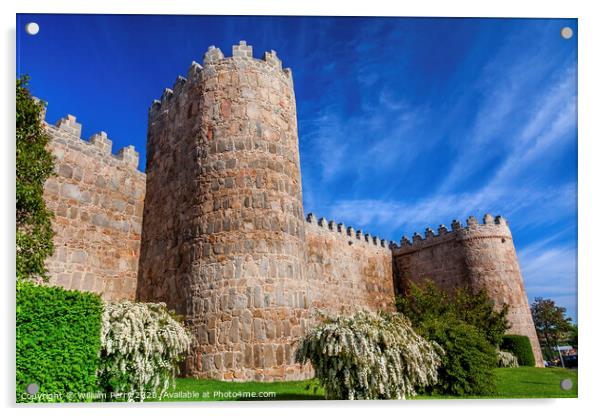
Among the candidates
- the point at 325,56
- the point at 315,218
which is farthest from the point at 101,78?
the point at 315,218

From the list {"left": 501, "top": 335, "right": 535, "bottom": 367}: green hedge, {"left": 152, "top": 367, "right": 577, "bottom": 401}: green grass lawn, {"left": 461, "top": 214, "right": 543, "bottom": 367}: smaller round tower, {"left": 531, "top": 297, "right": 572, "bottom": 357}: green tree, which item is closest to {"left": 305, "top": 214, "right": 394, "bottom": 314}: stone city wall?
{"left": 461, "top": 214, "right": 543, "bottom": 367}: smaller round tower

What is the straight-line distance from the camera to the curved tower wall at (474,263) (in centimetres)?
1908

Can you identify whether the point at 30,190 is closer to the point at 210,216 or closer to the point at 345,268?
the point at 210,216

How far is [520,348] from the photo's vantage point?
17250mm

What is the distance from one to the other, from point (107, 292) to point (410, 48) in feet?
26.3

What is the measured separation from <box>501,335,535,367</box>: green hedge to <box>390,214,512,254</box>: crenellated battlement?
4.48 metres

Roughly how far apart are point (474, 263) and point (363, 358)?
16.2 meters

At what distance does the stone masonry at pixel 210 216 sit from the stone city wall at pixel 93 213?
2 centimetres

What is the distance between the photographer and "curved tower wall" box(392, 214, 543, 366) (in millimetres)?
19078

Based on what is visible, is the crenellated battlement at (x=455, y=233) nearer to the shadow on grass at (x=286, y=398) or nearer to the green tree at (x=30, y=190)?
the shadow on grass at (x=286, y=398)

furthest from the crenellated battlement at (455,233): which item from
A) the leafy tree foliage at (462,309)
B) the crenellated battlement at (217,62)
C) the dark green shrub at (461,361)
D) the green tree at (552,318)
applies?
the crenellated battlement at (217,62)

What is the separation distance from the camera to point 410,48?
7.90 m

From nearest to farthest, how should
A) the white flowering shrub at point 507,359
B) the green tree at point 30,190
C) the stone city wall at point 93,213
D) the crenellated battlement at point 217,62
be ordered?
1. the green tree at point 30,190
2. the stone city wall at point 93,213
3. the crenellated battlement at point 217,62
4. the white flowering shrub at point 507,359

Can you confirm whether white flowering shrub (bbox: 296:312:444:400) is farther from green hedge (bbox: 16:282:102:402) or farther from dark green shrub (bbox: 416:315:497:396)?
green hedge (bbox: 16:282:102:402)
